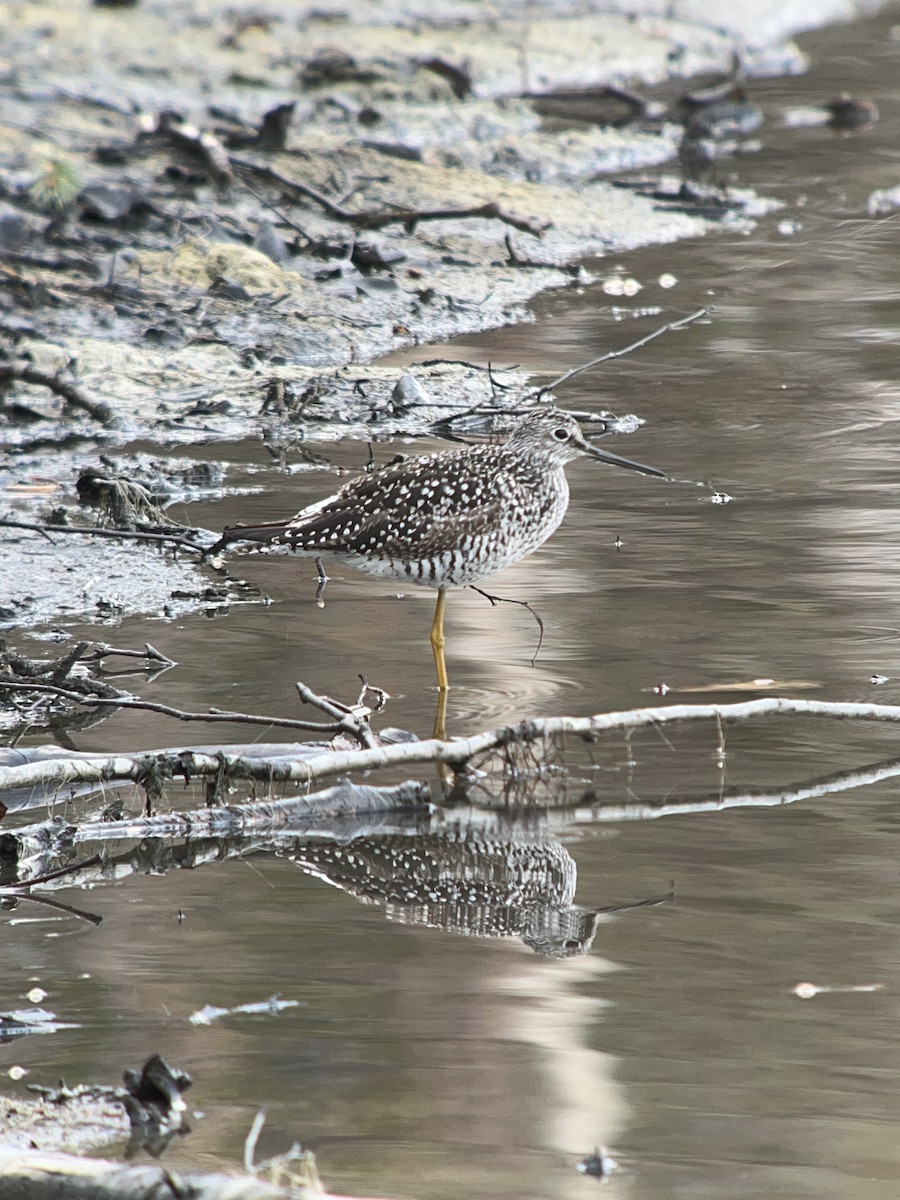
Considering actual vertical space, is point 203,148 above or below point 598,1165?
above

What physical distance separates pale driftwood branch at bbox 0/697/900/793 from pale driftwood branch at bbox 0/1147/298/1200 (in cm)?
200

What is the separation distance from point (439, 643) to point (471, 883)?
187 centimetres

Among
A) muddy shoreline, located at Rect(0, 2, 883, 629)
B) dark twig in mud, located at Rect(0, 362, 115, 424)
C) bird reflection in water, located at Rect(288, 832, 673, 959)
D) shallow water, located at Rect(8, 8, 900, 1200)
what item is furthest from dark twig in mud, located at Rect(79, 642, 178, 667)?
dark twig in mud, located at Rect(0, 362, 115, 424)

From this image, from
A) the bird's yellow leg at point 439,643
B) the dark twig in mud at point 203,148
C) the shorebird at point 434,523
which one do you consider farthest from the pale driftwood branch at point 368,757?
the dark twig in mud at point 203,148

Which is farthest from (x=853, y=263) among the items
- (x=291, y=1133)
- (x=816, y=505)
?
(x=291, y=1133)

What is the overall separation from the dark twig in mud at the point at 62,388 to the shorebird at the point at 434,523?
9.71 ft

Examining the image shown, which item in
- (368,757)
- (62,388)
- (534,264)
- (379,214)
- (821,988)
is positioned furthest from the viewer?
(534,264)

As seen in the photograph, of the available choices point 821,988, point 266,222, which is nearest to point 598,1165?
point 821,988

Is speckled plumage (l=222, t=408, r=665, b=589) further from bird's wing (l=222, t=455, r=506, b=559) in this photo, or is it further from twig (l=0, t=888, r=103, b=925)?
twig (l=0, t=888, r=103, b=925)

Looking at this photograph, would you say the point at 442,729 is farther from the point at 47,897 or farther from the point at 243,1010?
the point at 243,1010

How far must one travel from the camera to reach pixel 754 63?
81.1ft

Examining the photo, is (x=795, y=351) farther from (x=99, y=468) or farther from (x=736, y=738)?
(x=736, y=738)

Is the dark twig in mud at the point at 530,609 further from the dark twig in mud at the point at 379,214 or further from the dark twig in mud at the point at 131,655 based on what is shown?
the dark twig in mud at the point at 379,214

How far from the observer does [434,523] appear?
22.2 feet
